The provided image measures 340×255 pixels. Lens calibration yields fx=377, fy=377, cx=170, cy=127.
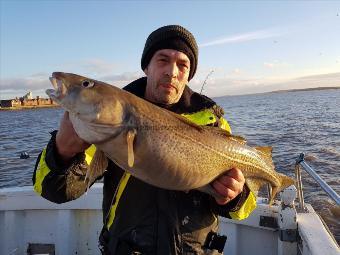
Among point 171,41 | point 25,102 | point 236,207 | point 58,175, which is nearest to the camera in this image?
point 58,175

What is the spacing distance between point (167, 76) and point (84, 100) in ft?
3.52

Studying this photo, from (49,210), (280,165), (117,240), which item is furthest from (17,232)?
(280,165)

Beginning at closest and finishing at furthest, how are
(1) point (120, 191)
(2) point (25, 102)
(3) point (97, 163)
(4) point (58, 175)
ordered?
(3) point (97, 163) → (4) point (58, 175) → (1) point (120, 191) → (2) point (25, 102)

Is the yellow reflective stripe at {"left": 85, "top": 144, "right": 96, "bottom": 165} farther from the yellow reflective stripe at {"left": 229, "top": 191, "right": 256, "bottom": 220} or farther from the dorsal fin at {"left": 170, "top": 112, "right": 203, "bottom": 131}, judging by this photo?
the yellow reflective stripe at {"left": 229, "top": 191, "right": 256, "bottom": 220}

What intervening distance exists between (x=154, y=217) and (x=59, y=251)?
309 centimetres

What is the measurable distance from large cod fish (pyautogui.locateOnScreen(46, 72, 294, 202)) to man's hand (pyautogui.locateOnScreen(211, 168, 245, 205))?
6 cm

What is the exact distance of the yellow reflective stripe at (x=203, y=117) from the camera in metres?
3.64

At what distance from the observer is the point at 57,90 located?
8.94 feet

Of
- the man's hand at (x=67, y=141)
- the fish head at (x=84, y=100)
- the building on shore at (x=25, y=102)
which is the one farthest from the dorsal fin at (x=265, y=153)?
the building on shore at (x=25, y=102)

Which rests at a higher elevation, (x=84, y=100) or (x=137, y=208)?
(x=84, y=100)

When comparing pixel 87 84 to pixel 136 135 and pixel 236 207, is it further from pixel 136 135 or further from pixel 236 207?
pixel 236 207

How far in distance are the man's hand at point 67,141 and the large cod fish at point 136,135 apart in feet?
0.40

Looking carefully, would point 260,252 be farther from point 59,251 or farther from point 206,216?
point 59,251

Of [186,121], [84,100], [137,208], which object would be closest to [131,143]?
[84,100]
